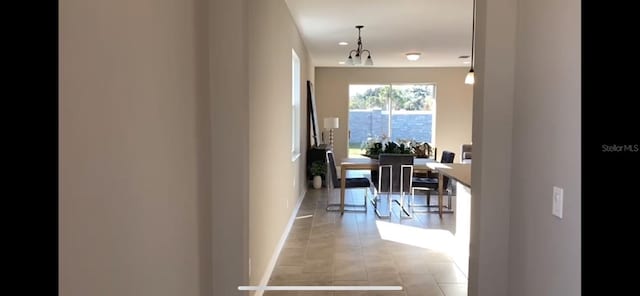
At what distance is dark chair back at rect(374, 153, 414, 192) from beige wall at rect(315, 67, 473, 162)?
4831 mm

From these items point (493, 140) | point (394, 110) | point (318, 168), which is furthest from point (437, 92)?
point (493, 140)

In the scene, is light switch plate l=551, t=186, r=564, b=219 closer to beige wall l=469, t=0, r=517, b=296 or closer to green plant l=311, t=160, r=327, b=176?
beige wall l=469, t=0, r=517, b=296

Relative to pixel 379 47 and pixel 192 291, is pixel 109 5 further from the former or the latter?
pixel 379 47

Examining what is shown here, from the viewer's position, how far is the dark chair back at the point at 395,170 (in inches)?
223

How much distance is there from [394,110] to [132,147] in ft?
31.7

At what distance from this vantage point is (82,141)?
1.01m

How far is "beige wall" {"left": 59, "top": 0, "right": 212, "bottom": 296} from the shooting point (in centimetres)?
98

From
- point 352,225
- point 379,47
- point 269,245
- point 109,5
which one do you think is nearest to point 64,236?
point 109,5

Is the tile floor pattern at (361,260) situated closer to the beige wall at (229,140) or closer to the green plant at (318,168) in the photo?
the beige wall at (229,140)

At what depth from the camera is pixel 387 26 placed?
569cm

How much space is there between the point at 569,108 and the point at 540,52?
31 cm

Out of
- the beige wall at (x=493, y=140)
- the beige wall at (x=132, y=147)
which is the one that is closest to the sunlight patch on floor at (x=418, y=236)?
the beige wall at (x=493, y=140)

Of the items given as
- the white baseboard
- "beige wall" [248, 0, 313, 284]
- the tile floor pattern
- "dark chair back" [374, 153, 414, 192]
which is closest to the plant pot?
the white baseboard
